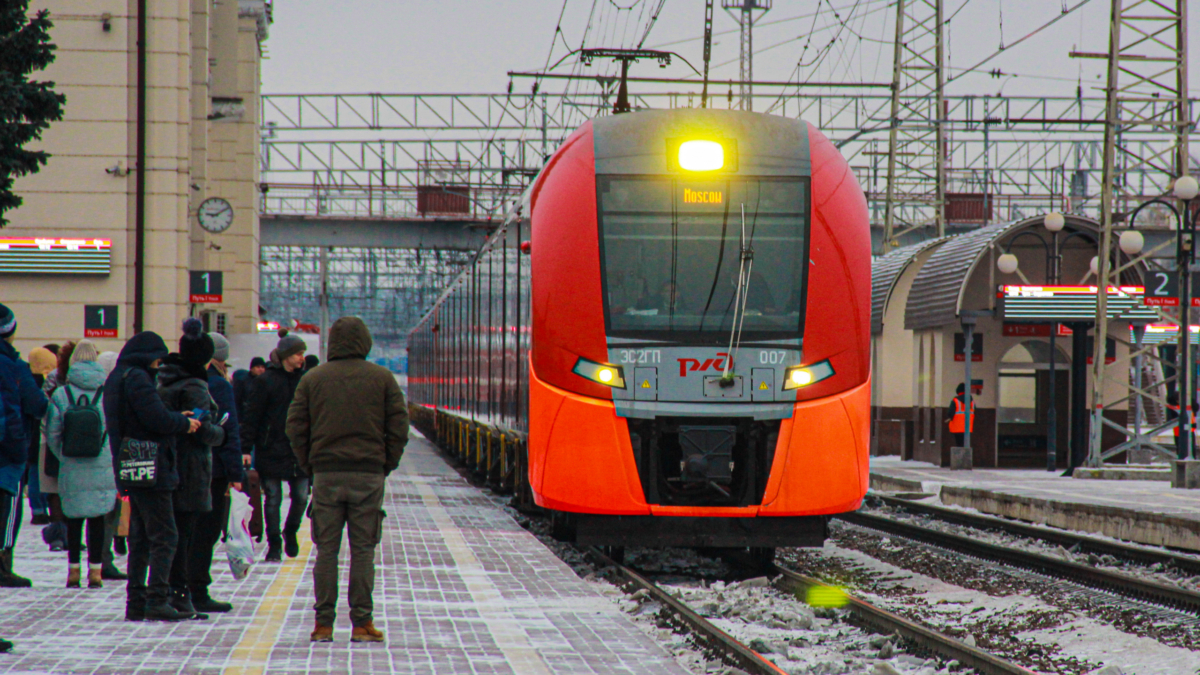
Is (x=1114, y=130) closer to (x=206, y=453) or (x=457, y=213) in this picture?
(x=206, y=453)

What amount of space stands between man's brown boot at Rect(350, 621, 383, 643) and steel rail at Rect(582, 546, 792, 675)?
1.68m

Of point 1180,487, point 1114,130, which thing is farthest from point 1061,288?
point 1180,487

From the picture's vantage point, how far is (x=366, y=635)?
6.95 m

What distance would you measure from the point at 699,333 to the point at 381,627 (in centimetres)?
349

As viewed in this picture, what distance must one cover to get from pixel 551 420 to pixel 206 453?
286 centimetres

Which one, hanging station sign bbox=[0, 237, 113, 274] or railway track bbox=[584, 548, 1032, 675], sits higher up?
hanging station sign bbox=[0, 237, 113, 274]

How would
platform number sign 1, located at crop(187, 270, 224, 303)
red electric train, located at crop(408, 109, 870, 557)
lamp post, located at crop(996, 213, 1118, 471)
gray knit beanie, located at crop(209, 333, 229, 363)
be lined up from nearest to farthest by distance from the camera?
gray knit beanie, located at crop(209, 333, 229, 363) → red electric train, located at crop(408, 109, 870, 557) → lamp post, located at crop(996, 213, 1118, 471) → platform number sign 1, located at crop(187, 270, 224, 303)

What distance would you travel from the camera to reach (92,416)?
8.58m

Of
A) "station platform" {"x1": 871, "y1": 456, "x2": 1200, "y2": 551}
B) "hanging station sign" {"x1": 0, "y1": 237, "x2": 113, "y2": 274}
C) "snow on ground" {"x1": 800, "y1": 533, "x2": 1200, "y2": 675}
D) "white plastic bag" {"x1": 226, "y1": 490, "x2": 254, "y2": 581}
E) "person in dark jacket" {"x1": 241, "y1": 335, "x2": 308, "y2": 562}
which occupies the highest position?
"hanging station sign" {"x1": 0, "y1": 237, "x2": 113, "y2": 274}

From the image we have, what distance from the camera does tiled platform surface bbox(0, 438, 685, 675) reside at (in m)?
6.33

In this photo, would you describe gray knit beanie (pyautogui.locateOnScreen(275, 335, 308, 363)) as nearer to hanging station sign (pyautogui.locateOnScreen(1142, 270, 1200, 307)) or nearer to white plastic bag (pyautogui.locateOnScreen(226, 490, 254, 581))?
white plastic bag (pyautogui.locateOnScreen(226, 490, 254, 581))

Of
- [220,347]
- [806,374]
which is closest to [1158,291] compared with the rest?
[806,374]

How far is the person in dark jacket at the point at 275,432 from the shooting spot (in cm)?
1032

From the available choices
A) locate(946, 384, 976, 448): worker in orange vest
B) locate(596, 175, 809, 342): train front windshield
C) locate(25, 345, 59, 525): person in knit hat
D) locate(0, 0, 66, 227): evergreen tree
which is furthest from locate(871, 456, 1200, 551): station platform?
locate(0, 0, 66, 227): evergreen tree
